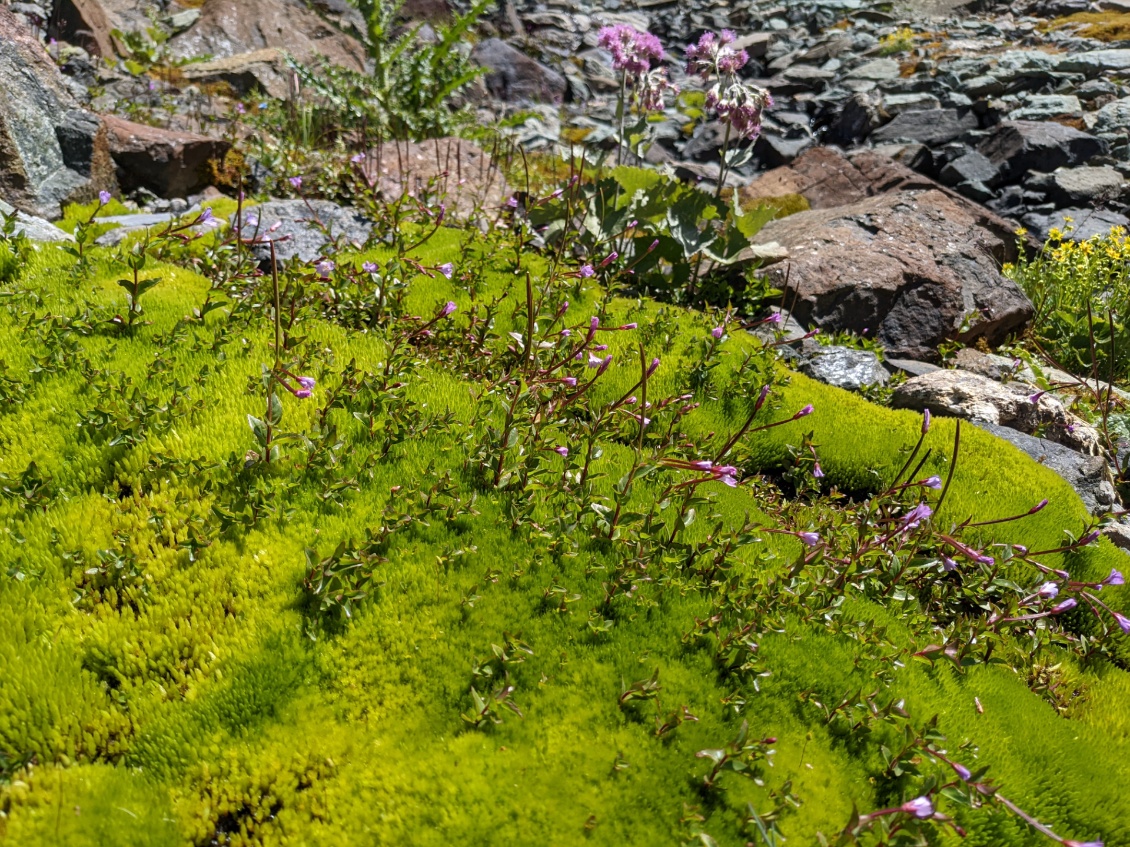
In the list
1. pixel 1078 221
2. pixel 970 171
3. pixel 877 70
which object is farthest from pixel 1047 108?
pixel 1078 221

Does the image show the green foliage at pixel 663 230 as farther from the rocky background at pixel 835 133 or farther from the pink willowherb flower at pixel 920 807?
the pink willowherb flower at pixel 920 807

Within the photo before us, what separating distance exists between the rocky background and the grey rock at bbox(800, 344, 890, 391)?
0.07 feet

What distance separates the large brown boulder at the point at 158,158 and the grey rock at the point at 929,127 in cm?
1755

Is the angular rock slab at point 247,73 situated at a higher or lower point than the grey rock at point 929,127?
higher

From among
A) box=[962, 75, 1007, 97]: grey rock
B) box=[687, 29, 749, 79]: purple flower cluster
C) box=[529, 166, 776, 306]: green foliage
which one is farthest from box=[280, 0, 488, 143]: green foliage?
box=[962, 75, 1007, 97]: grey rock

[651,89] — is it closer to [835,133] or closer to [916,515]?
[916,515]

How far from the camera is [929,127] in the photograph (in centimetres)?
2014

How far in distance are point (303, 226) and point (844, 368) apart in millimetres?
5845

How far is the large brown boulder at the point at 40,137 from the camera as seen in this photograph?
8.55 meters

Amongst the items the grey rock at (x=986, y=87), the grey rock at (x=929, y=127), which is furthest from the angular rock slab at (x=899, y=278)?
the grey rock at (x=986, y=87)

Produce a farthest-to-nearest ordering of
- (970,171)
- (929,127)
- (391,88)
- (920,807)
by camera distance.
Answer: (929,127) < (970,171) < (391,88) < (920,807)

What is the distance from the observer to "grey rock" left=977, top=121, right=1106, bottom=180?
16.3 m

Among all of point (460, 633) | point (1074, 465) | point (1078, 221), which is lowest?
point (1078, 221)

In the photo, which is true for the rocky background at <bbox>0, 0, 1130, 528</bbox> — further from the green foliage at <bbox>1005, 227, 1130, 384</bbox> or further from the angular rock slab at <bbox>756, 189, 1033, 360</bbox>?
the green foliage at <bbox>1005, 227, 1130, 384</bbox>
